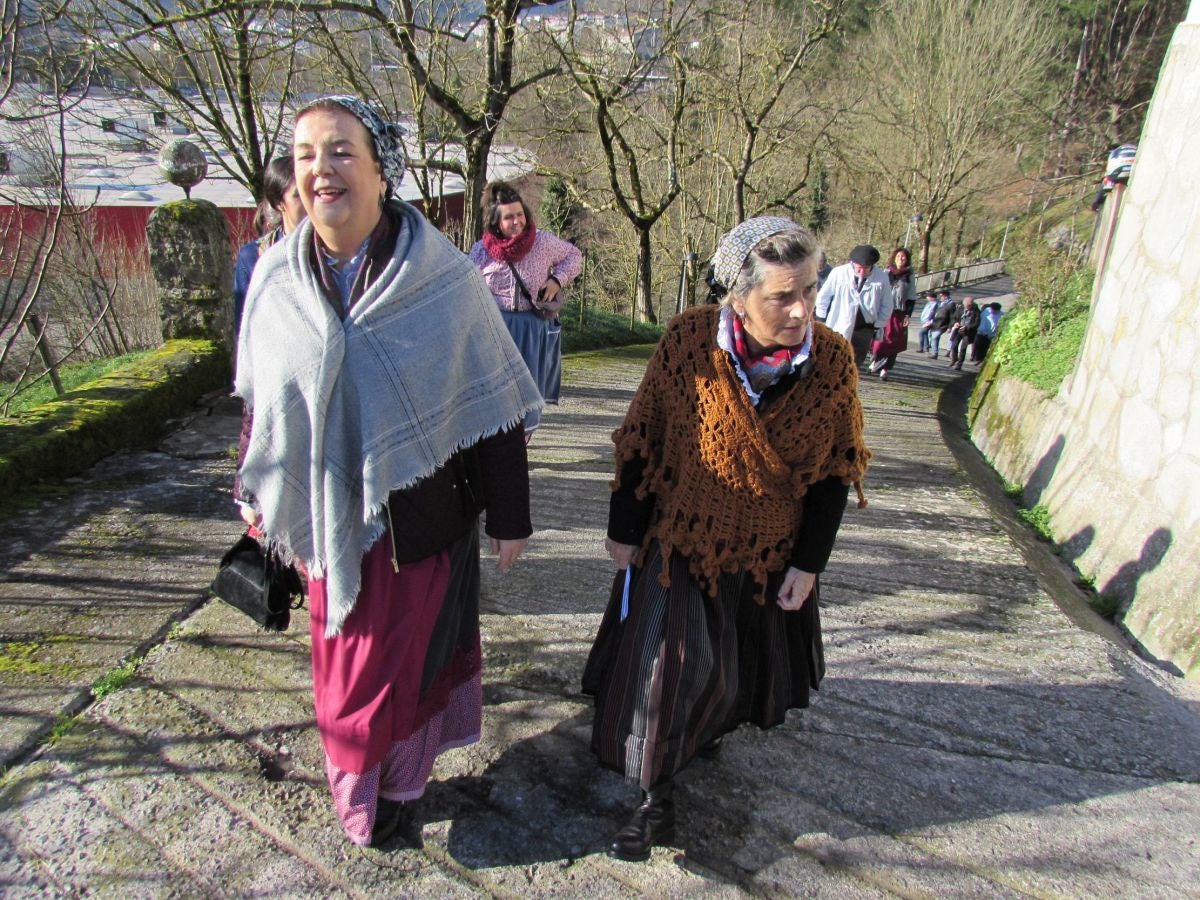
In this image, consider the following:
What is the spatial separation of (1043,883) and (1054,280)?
27.7 ft

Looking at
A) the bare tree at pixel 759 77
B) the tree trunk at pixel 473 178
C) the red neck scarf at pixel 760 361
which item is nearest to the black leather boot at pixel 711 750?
the red neck scarf at pixel 760 361

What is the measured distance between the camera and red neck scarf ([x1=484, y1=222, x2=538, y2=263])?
4.40 meters

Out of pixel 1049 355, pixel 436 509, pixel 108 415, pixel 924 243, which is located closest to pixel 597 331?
pixel 1049 355

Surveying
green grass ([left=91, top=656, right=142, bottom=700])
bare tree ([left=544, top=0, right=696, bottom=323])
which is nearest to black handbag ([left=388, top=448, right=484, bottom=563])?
green grass ([left=91, top=656, right=142, bottom=700])

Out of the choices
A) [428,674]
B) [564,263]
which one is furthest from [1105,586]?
[428,674]

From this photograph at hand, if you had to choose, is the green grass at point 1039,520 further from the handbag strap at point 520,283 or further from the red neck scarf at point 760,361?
the red neck scarf at point 760,361

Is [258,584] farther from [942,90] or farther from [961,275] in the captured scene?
[961,275]

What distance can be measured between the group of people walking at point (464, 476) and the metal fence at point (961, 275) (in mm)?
25970

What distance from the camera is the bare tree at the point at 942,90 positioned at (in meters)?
23.6

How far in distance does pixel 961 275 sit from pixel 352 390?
33962 millimetres

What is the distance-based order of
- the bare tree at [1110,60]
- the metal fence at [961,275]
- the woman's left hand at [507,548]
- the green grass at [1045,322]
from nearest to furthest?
1. the woman's left hand at [507,548]
2. the green grass at [1045,322]
3. the bare tree at [1110,60]
4. the metal fence at [961,275]

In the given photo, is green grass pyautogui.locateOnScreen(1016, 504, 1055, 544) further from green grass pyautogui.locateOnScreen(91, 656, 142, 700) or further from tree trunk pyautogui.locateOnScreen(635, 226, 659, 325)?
tree trunk pyautogui.locateOnScreen(635, 226, 659, 325)

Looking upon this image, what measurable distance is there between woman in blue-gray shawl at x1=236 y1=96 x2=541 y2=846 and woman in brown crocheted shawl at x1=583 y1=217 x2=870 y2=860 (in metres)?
0.39

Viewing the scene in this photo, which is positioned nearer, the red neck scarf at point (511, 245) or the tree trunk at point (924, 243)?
the red neck scarf at point (511, 245)
